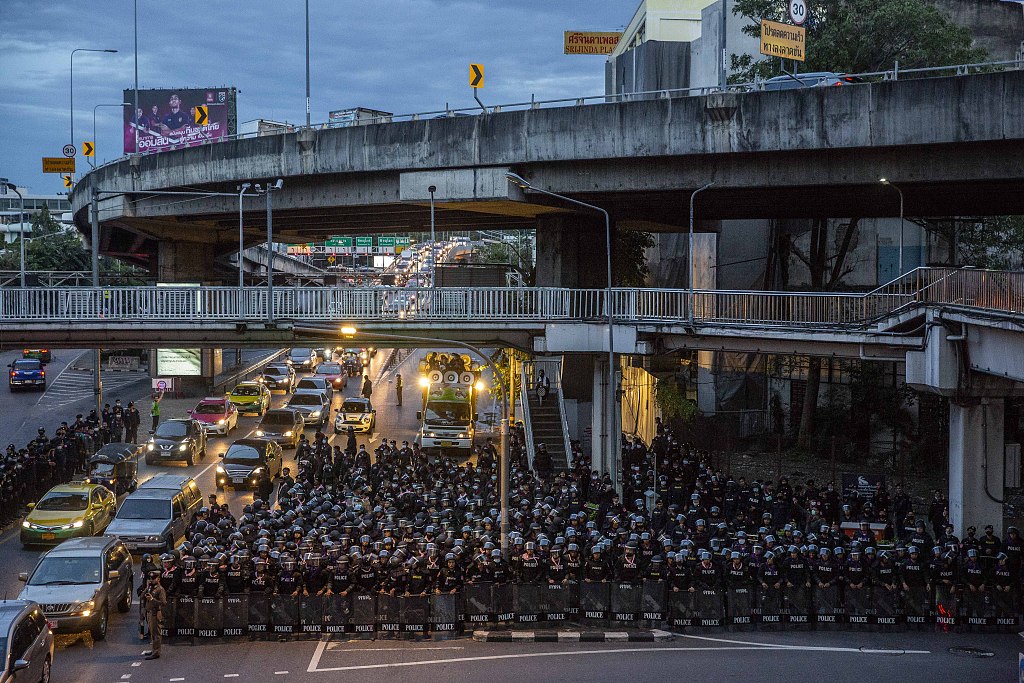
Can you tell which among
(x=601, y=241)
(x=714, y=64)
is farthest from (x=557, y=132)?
(x=714, y=64)

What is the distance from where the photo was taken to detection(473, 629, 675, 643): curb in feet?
57.4

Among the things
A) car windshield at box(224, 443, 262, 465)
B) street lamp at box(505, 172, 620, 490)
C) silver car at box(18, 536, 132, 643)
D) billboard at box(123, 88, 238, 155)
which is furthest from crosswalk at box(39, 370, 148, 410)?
silver car at box(18, 536, 132, 643)

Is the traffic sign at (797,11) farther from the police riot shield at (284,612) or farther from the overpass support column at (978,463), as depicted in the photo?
the police riot shield at (284,612)

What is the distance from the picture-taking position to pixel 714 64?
49594mm

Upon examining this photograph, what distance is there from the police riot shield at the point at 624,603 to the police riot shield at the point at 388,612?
352cm

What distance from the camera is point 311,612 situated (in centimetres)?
1750

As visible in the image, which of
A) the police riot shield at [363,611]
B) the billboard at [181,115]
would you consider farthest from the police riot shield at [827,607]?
the billboard at [181,115]

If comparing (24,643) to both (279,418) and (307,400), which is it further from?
(307,400)

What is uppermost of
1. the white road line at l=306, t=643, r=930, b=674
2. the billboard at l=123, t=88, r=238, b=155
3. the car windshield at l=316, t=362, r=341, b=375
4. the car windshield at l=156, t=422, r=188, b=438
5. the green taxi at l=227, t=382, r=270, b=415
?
the billboard at l=123, t=88, r=238, b=155

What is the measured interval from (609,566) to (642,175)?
12969 mm

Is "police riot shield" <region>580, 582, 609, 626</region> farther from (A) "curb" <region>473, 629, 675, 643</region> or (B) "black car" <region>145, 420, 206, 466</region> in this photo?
(B) "black car" <region>145, 420, 206, 466</region>

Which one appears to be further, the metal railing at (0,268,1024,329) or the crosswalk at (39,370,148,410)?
the crosswalk at (39,370,148,410)

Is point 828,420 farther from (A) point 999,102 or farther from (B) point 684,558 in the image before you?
(B) point 684,558

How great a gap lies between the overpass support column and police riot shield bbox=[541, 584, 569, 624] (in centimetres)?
899
